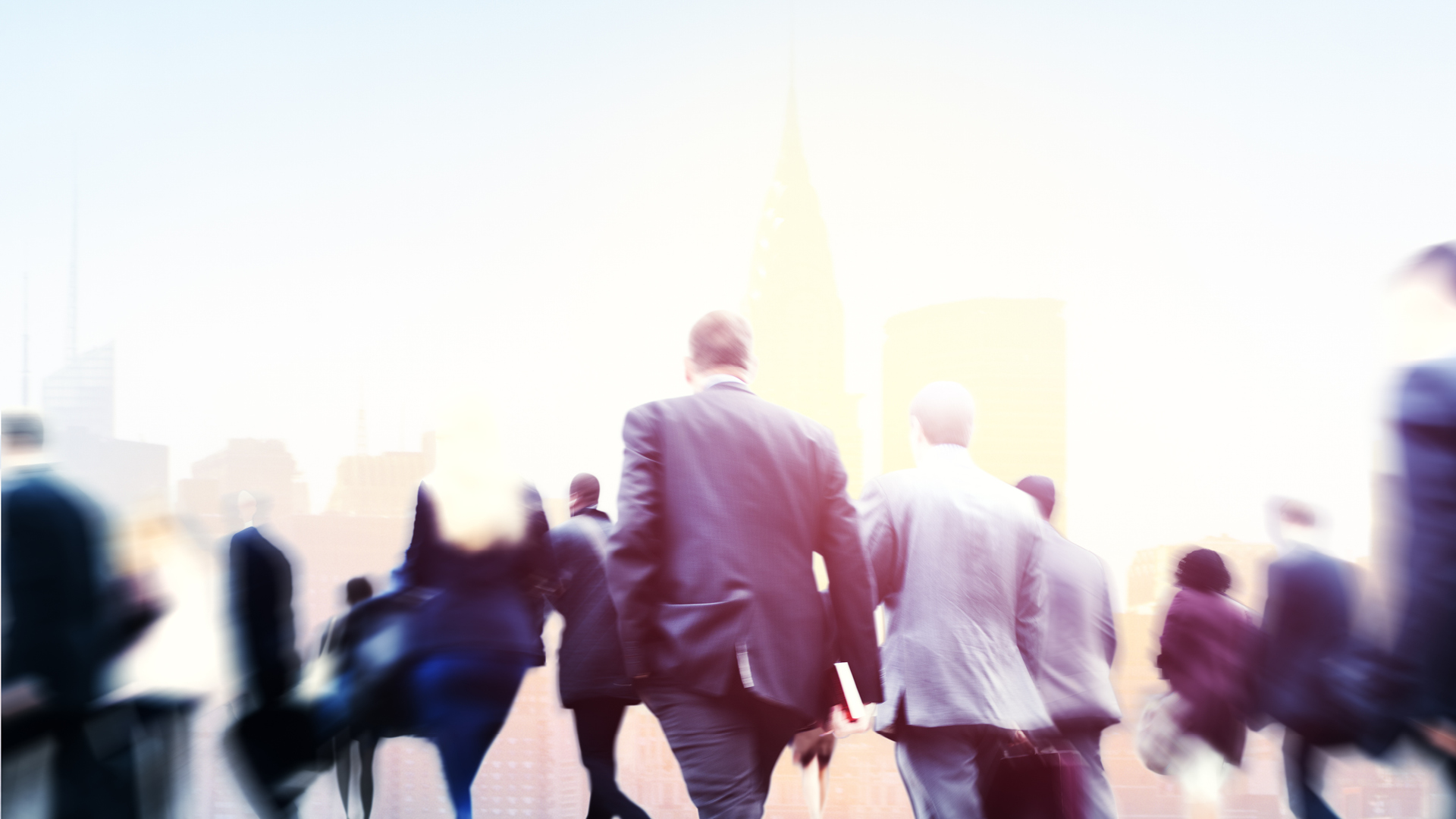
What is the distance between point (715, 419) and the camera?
246 centimetres

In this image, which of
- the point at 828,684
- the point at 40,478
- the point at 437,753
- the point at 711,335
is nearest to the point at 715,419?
the point at 711,335

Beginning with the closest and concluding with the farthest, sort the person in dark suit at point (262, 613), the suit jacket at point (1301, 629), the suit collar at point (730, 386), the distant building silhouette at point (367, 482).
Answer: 1. the suit collar at point (730, 386)
2. the suit jacket at point (1301, 629)
3. the person in dark suit at point (262, 613)
4. the distant building silhouette at point (367, 482)

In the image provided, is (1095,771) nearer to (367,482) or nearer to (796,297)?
(367,482)

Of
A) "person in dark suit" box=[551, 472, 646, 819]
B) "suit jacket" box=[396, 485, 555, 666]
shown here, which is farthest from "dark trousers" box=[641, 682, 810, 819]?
"person in dark suit" box=[551, 472, 646, 819]

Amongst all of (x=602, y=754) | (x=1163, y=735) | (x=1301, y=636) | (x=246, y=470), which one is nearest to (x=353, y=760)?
(x=602, y=754)

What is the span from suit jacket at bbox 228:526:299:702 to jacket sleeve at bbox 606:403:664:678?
6.60ft

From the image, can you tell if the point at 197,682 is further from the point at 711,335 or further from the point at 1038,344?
the point at 1038,344

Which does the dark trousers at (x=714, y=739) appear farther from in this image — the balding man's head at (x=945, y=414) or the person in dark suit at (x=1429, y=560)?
the person in dark suit at (x=1429, y=560)

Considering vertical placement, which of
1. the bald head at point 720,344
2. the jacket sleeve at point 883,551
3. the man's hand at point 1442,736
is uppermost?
the bald head at point 720,344

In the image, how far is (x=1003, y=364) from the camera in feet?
131

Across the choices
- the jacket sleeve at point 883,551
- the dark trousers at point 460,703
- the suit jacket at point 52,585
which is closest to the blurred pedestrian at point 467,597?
the dark trousers at point 460,703

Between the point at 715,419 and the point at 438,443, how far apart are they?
38.3 inches

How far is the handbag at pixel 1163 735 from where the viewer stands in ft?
12.4

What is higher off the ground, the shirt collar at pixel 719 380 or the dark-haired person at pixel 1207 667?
the shirt collar at pixel 719 380
